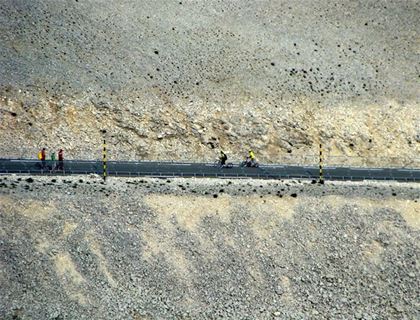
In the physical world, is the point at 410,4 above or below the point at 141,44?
above

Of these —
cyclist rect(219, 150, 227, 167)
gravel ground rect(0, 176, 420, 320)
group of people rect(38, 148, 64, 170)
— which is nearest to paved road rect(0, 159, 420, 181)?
group of people rect(38, 148, 64, 170)

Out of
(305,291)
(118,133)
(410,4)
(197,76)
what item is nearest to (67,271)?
(305,291)

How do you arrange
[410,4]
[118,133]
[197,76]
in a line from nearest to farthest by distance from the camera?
1. [118,133]
2. [197,76]
3. [410,4]

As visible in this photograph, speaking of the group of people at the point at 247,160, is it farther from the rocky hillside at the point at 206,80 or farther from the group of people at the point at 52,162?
the group of people at the point at 52,162

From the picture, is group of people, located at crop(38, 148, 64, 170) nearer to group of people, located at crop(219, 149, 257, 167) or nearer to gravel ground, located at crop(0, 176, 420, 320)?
gravel ground, located at crop(0, 176, 420, 320)

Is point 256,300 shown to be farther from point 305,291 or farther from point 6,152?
point 6,152

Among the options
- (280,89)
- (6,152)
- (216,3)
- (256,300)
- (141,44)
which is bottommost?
(256,300)

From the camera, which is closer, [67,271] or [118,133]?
[67,271]
